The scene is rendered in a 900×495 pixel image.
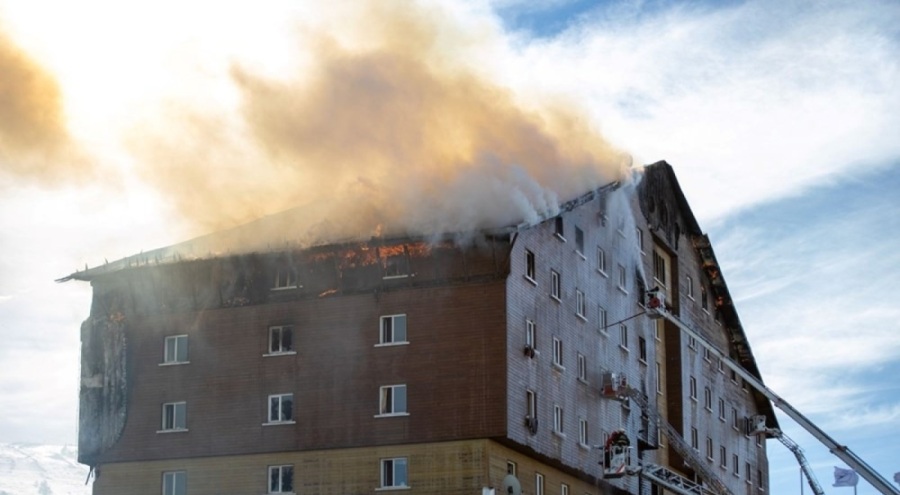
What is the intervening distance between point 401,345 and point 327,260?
17.0 feet

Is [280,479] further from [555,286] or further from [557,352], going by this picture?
[555,286]

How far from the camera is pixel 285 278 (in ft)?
226

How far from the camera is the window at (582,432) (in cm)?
7050

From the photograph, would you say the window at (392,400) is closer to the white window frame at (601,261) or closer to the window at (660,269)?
the white window frame at (601,261)

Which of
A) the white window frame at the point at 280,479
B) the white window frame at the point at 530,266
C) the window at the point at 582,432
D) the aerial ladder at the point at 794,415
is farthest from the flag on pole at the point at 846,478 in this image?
the white window frame at the point at 280,479

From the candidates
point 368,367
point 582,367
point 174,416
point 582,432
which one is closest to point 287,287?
point 368,367

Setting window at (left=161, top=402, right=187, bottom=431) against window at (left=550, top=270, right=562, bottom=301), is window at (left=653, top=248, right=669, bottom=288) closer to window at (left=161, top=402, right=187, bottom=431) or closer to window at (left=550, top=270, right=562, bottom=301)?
window at (left=550, top=270, right=562, bottom=301)

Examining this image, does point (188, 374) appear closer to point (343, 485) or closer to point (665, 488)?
point (343, 485)

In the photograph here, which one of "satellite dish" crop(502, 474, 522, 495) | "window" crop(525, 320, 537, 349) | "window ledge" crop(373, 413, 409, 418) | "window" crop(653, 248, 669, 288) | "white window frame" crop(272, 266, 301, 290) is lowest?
"satellite dish" crop(502, 474, 522, 495)

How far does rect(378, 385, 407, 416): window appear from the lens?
65188 millimetres

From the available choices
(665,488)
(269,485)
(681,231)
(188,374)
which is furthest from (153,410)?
(681,231)

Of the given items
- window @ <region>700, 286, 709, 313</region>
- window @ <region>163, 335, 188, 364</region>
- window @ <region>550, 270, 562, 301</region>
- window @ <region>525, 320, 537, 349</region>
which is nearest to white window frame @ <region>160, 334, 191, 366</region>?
window @ <region>163, 335, 188, 364</region>

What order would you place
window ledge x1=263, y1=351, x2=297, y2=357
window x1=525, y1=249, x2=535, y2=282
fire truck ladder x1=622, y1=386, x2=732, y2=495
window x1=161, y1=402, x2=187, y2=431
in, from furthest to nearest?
fire truck ladder x1=622, y1=386, x2=732, y2=495 → window x1=161, y1=402, x2=187, y2=431 → window ledge x1=263, y1=351, x2=297, y2=357 → window x1=525, y1=249, x2=535, y2=282

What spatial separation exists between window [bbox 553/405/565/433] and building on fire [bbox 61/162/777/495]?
9 cm
